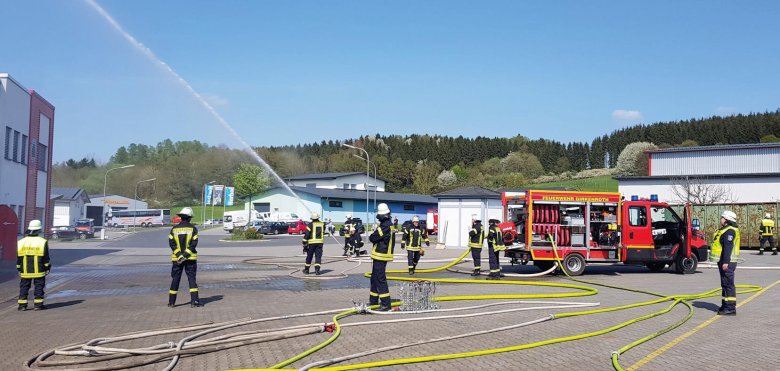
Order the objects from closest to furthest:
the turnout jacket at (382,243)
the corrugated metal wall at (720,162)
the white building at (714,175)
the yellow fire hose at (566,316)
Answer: the yellow fire hose at (566,316) < the turnout jacket at (382,243) < the white building at (714,175) < the corrugated metal wall at (720,162)

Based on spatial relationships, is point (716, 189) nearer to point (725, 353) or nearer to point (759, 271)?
point (759, 271)

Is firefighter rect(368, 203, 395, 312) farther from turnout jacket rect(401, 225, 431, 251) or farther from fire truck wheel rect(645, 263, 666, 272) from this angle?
fire truck wheel rect(645, 263, 666, 272)

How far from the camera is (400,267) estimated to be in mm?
23281

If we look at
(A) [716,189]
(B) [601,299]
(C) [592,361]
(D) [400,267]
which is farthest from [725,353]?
(A) [716,189]

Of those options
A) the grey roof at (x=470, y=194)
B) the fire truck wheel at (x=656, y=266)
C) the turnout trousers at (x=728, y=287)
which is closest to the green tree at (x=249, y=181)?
the grey roof at (x=470, y=194)

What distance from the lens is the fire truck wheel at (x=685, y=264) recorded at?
66.9 feet

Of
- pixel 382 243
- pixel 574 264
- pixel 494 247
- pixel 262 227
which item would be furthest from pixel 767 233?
pixel 262 227

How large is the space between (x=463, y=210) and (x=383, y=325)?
81.5 feet

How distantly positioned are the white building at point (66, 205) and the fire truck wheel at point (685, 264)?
64.9 m

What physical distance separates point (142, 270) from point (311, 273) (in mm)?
6109

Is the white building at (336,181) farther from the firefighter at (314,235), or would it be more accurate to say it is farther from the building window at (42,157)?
the firefighter at (314,235)

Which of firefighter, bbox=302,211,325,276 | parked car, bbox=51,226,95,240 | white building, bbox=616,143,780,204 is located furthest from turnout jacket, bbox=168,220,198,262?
parked car, bbox=51,226,95,240

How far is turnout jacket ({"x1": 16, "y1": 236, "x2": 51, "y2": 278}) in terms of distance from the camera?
12.2 m

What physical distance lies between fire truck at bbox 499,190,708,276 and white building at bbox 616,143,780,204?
2572 centimetres
